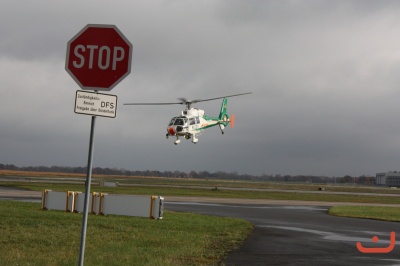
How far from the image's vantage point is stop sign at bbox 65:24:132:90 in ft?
25.3

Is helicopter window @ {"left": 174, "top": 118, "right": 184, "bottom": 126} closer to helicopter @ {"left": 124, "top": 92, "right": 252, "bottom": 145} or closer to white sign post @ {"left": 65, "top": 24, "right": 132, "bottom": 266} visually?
helicopter @ {"left": 124, "top": 92, "right": 252, "bottom": 145}

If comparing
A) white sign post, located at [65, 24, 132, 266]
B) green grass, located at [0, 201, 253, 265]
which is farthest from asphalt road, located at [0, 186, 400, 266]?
white sign post, located at [65, 24, 132, 266]

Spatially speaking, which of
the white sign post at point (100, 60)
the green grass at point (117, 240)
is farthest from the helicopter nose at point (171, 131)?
the white sign post at point (100, 60)

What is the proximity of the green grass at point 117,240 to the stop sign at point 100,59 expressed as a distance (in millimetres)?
5348

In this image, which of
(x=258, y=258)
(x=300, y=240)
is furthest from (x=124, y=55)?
(x=300, y=240)

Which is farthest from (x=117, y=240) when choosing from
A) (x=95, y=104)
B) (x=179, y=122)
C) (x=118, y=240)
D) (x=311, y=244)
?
(x=179, y=122)

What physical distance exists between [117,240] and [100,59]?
32.2 ft

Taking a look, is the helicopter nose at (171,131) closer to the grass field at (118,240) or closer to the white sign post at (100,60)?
the grass field at (118,240)

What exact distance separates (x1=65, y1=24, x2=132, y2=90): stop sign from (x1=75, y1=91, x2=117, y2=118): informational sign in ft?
0.63

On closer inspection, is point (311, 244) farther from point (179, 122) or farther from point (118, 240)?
point (179, 122)

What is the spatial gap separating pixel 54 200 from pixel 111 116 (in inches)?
832

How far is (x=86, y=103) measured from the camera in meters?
7.52

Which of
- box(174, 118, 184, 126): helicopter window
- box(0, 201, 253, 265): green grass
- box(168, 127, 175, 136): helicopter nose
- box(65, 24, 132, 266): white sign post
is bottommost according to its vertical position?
box(0, 201, 253, 265): green grass

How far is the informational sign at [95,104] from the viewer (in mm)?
7480
